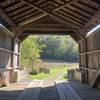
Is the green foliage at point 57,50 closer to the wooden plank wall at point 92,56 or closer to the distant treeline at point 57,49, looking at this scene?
the distant treeline at point 57,49

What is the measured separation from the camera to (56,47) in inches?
2066

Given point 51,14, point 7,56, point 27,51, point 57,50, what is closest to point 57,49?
point 57,50

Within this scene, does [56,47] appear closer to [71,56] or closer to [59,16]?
[71,56]

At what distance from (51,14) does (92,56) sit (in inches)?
110

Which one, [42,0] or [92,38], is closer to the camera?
[42,0]

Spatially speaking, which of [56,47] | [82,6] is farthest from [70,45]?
[82,6]

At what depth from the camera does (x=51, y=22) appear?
1314 centimetres

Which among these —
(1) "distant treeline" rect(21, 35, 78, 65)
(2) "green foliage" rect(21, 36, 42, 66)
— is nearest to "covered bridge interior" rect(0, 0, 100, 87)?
(2) "green foliage" rect(21, 36, 42, 66)

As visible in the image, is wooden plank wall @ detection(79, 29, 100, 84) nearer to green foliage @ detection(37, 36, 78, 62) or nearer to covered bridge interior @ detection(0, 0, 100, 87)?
covered bridge interior @ detection(0, 0, 100, 87)

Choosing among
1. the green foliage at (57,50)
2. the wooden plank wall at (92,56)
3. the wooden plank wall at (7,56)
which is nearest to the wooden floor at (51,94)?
the wooden plank wall at (92,56)

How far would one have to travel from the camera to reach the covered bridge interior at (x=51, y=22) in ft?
31.3

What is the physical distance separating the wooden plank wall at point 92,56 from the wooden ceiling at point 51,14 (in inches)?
23.7

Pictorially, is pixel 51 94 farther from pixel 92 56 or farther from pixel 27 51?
pixel 27 51

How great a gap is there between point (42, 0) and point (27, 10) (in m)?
1.38
